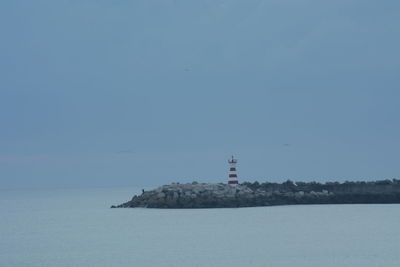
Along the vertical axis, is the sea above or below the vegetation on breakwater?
below

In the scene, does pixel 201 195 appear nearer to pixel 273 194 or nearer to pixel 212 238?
pixel 273 194

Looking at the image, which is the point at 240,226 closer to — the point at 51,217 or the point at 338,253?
the point at 338,253

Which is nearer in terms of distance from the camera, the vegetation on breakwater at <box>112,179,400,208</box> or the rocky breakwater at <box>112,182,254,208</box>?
the rocky breakwater at <box>112,182,254,208</box>

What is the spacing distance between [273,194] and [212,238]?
11.6m

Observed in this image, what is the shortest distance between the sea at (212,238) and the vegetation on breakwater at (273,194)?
38 centimetres

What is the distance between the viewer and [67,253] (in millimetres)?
24547

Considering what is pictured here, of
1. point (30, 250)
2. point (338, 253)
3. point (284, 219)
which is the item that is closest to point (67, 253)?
point (30, 250)

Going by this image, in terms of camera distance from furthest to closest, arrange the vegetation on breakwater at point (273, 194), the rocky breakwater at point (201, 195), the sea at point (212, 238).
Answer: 1. the vegetation on breakwater at point (273, 194)
2. the rocky breakwater at point (201, 195)
3. the sea at point (212, 238)

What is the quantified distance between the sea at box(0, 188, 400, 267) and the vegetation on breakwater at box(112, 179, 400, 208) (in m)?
0.38

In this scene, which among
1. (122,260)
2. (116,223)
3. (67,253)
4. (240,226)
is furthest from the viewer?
(116,223)

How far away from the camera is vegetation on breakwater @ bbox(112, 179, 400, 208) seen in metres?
37.9

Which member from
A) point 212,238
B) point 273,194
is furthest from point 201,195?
point 212,238

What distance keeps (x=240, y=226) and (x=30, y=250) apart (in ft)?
26.1

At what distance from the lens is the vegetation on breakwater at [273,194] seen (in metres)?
37.9
